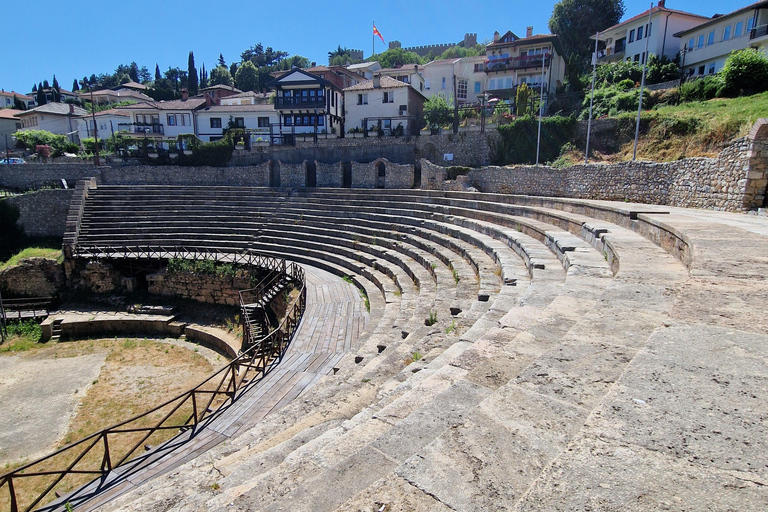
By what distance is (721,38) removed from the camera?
25547 millimetres

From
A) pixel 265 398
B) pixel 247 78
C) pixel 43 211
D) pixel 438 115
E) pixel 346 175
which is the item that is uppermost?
pixel 247 78

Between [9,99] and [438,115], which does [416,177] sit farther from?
[9,99]

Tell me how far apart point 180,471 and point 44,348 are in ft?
50.2

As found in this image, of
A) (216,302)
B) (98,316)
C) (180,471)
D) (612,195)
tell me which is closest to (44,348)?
(98,316)

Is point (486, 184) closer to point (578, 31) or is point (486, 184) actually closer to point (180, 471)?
point (180, 471)

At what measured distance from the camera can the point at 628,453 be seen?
200 cm

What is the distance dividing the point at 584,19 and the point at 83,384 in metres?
46.7

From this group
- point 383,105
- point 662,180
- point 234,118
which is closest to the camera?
point 662,180

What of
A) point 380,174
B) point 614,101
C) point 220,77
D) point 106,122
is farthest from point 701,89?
point 220,77

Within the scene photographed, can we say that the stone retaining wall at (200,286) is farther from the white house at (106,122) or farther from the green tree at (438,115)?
the white house at (106,122)

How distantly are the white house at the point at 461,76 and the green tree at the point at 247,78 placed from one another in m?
43.5

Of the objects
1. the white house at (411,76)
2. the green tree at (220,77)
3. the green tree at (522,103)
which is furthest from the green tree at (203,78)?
the green tree at (522,103)

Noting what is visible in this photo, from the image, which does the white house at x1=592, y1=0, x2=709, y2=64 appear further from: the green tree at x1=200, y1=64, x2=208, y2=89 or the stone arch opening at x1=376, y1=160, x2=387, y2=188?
the green tree at x1=200, y1=64, x2=208, y2=89

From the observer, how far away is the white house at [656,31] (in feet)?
97.0
